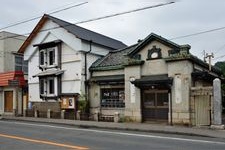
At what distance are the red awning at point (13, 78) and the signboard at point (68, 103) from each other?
657 centimetres

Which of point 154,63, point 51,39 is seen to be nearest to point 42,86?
point 51,39

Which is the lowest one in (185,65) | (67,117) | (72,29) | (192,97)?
(67,117)

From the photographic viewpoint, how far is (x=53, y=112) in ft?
93.2

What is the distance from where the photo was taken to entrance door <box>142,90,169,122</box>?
21719mm

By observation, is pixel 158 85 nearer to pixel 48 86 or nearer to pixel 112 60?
pixel 112 60

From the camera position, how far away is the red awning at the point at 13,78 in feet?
105

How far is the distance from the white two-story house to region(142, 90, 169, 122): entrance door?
623 centimetres

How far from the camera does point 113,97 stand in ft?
83.8

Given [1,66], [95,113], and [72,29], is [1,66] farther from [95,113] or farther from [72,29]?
[95,113]

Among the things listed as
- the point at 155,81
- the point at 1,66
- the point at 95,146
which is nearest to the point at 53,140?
the point at 95,146

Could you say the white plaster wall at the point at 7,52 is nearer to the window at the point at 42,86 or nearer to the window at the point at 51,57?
the window at the point at 42,86

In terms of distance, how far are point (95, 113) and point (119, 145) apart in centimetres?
1271

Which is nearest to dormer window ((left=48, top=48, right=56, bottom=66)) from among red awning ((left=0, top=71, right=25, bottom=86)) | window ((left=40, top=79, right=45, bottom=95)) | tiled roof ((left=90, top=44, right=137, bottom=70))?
window ((left=40, top=79, right=45, bottom=95))

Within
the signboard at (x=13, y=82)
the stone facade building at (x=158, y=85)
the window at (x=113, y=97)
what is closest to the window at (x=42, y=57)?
the signboard at (x=13, y=82)
